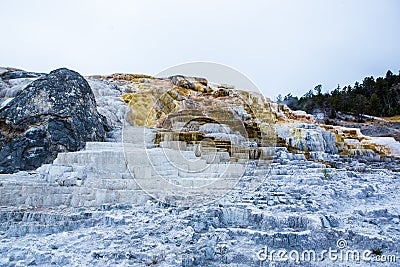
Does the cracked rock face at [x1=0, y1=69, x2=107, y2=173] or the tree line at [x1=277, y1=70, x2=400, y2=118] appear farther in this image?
the tree line at [x1=277, y1=70, x2=400, y2=118]

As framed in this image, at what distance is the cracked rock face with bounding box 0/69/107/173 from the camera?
825 cm

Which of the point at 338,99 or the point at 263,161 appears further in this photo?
the point at 338,99

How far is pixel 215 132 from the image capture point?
1266 cm

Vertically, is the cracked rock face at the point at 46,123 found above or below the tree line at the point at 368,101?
below

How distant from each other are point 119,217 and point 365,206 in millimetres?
4105

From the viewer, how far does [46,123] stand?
8.80 meters

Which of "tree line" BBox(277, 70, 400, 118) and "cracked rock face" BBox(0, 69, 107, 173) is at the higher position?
"tree line" BBox(277, 70, 400, 118)

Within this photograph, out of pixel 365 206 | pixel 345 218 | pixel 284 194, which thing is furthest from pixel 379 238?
pixel 284 194

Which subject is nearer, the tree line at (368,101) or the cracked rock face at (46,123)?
the cracked rock face at (46,123)

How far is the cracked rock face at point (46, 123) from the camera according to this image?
825cm

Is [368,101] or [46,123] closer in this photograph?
[46,123]

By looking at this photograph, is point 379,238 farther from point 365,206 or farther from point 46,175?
point 46,175

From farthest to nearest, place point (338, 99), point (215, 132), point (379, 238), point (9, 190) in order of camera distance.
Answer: point (338, 99), point (215, 132), point (9, 190), point (379, 238)

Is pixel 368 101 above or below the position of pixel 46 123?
above
